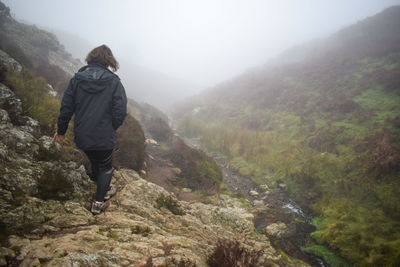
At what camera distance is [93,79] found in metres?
2.75

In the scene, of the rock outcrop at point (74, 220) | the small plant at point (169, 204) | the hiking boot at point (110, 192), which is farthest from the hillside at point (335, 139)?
the hiking boot at point (110, 192)

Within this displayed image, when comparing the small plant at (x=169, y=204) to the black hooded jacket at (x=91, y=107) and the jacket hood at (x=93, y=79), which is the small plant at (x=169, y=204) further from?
the jacket hood at (x=93, y=79)

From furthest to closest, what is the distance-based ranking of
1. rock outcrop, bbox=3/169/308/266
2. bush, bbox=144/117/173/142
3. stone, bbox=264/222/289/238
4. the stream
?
bush, bbox=144/117/173/142
stone, bbox=264/222/289/238
the stream
rock outcrop, bbox=3/169/308/266

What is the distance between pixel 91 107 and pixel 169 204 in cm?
278

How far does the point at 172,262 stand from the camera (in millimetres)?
2275

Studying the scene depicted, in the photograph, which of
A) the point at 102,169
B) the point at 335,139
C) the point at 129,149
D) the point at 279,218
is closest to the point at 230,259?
the point at 102,169

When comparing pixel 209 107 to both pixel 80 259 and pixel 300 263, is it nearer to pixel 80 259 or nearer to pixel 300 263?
pixel 300 263

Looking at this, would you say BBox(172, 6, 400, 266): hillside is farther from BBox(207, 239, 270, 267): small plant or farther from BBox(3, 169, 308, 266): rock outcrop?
BBox(207, 239, 270, 267): small plant

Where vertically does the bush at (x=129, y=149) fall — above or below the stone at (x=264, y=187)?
above

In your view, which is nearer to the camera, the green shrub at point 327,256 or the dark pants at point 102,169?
the dark pants at point 102,169

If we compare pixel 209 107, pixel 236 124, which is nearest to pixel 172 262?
pixel 236 124

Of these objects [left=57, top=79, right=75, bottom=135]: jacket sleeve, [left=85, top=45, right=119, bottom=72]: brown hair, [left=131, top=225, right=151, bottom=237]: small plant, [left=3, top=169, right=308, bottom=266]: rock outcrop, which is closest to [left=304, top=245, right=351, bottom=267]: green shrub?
[left=3, top=169, right=308, bottom=266]: rock outcrop

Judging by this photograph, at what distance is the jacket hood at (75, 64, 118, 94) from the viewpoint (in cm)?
274

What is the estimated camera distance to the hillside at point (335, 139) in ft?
17.4
